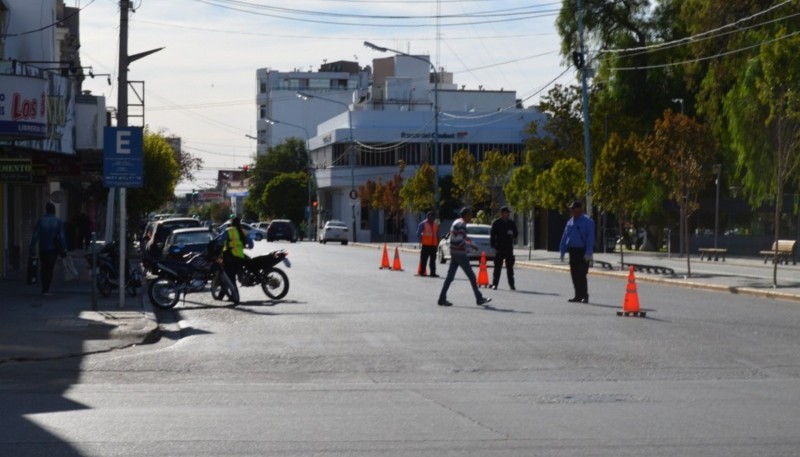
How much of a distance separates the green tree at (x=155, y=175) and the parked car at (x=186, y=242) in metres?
25.3

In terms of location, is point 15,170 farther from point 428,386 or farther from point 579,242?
point 428,386

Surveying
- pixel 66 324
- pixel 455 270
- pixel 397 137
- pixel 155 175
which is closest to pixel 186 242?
pixel 455 270

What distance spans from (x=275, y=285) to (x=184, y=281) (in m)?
2.09

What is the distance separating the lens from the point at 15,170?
27.5m

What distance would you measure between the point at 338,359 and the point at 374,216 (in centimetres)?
9050

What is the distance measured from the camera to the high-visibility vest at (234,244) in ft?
83.1

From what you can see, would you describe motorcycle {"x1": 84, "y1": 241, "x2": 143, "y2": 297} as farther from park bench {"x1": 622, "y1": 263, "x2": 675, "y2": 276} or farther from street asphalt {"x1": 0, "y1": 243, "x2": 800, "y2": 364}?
park bench {"x1": 622, "y1": 263, "x2": 675, "y2": 276}

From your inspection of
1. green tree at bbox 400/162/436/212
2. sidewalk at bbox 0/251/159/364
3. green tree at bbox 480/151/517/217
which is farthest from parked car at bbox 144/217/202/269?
green tree at bbox 400/162/436/212

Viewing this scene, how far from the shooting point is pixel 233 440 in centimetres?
948

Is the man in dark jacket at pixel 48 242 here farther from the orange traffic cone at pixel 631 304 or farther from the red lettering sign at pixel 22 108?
the orange traffic cone at pixel 631 304

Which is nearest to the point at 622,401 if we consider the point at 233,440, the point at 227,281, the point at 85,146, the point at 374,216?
the point at 233,440

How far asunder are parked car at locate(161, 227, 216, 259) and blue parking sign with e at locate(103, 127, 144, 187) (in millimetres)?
10603

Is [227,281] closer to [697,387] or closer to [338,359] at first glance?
[338,359]

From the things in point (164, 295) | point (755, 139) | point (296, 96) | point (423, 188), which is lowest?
point (164, 295)
